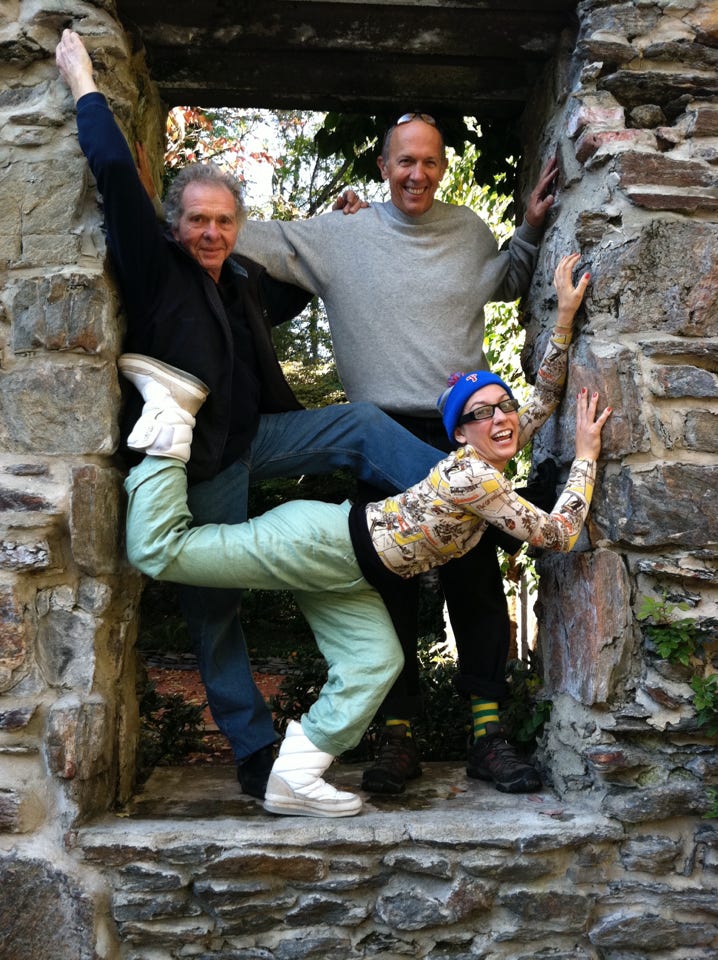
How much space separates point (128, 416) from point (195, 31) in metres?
1.28

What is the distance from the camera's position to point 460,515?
2.51m

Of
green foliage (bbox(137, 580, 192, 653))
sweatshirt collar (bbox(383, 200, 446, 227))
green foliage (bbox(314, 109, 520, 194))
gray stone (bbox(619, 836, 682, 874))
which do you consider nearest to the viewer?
gray stone (bbox(619, 836, 682, 874))

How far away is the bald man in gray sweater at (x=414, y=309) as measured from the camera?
2.95 meters

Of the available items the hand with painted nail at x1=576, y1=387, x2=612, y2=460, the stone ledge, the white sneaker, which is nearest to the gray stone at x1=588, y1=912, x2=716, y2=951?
the stone ledge

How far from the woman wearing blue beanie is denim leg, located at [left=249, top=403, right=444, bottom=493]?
0.68 ft

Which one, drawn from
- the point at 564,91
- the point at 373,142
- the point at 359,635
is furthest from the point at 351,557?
the point at 373,142

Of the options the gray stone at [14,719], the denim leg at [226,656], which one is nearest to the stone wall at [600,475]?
the gray stone at [14,719]

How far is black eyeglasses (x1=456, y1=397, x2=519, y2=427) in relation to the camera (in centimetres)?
256

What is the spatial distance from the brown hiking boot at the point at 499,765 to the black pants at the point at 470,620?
13 centimetres

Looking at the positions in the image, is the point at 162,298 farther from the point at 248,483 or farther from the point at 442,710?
the point at 442,710

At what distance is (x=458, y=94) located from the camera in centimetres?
332

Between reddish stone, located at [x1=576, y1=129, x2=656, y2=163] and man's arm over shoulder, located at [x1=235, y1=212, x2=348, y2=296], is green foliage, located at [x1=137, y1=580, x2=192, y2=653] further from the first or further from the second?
reddish stone, located at [x1=576, y1=129, x2=656, y2=163]

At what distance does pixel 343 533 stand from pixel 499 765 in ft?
2.99

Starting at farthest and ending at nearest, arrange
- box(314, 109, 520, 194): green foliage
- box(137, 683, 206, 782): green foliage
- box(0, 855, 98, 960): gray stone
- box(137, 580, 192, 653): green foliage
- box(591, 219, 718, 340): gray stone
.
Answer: box(137, 580, 192, 653): green foliage
box(314, 109, 520, 194): green foliage
box(137, 683, 206, 782): green foliage
box(591, 219, 718, 340): gray stone
box(0, 855, 98, 960): gray stone
